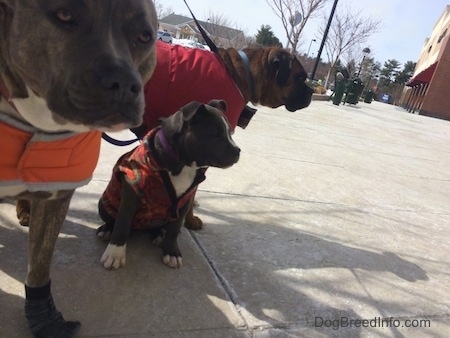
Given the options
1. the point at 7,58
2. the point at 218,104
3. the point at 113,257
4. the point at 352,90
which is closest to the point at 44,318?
the point at 113,257

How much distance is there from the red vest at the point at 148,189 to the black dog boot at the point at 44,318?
81cm

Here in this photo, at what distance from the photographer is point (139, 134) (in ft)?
10.9

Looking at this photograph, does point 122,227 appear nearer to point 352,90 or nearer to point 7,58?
point 7,58

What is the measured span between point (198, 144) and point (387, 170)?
5073 mm

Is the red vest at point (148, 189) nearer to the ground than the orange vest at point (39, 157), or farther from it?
nearer to the ground

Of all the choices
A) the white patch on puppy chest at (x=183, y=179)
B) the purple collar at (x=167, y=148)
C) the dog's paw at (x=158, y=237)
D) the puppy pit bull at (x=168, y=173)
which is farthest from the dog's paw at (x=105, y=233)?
the purple collar at (x=167, y=148)

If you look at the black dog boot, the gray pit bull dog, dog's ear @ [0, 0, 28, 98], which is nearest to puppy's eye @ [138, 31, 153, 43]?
the gray pit bull dog

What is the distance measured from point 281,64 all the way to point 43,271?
2.75 metres

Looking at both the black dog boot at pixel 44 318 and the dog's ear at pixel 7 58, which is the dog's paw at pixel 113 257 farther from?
the dog's ear at pixel 7 58

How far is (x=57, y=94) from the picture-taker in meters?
1.43

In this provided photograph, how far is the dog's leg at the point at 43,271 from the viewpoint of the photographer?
1809 millimetres

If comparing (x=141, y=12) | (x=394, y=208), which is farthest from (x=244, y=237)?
(x=394, y=208)

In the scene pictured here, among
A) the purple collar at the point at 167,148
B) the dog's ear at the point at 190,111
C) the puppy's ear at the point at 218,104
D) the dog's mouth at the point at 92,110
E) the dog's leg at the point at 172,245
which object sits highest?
the dog's mouth at the point at 92,110

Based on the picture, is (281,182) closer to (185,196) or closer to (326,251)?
(326,251)
